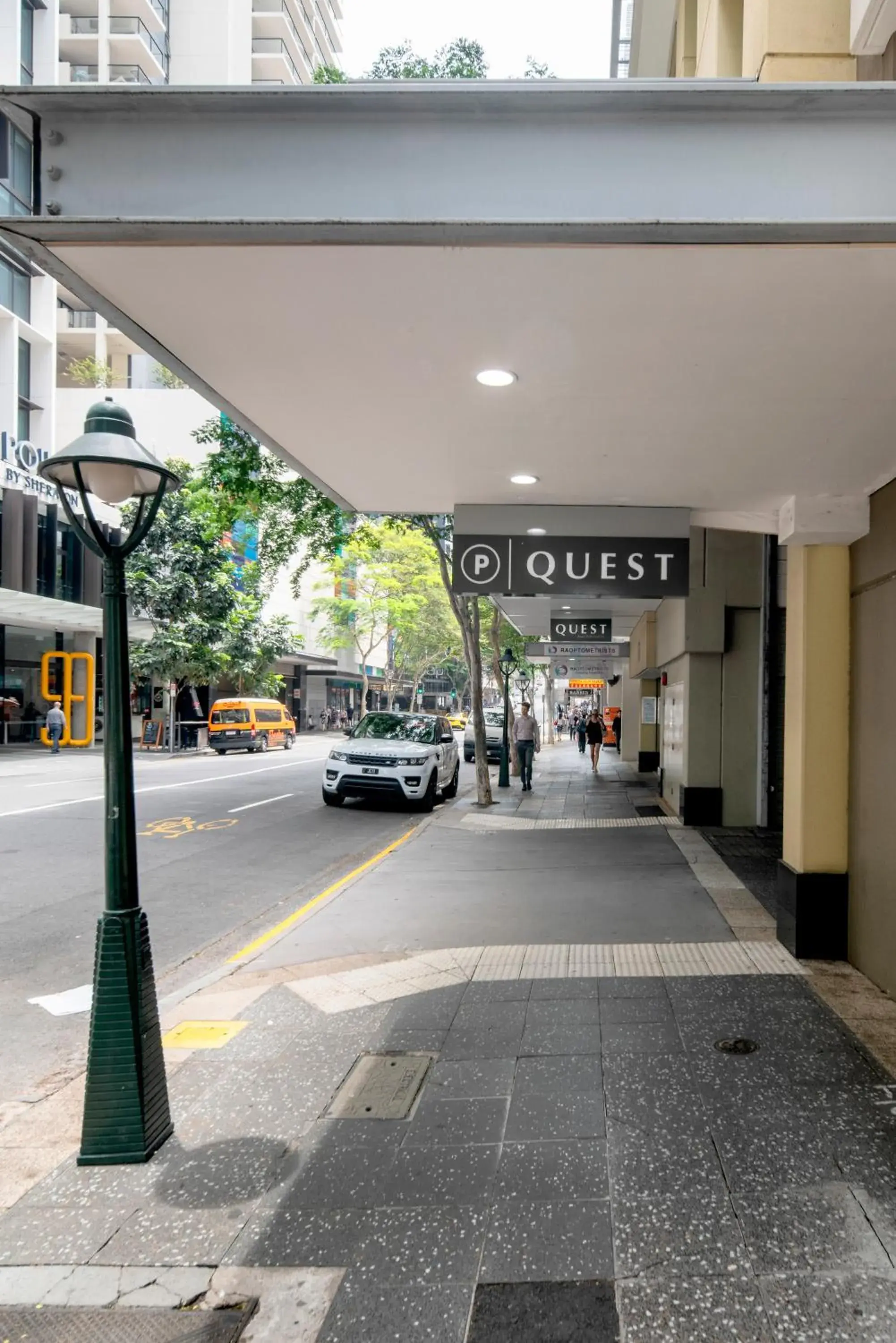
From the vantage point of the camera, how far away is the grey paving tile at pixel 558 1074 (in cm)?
439

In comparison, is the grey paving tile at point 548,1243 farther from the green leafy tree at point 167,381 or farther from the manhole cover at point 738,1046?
the green leafy tree at point 167,381

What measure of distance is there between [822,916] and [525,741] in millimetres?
13242

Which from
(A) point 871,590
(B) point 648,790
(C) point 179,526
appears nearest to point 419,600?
(C) point 179,526

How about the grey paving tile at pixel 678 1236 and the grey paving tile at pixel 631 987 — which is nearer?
the grey paving tile at pixel 678 1236

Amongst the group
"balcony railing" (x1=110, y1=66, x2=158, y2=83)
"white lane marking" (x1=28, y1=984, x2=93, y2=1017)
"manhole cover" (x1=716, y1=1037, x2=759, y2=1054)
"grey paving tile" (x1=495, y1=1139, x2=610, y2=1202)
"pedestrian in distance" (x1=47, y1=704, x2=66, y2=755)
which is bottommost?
"white lane marking" (x1=28, y1=984, x2=93, y2=1017)

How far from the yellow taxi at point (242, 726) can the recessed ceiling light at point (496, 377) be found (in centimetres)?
3056

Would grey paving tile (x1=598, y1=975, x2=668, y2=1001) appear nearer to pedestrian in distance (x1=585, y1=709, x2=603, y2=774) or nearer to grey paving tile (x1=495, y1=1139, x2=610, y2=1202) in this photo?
grey paving tile (x1=495, y1=1139, x2=610, y2=1202)

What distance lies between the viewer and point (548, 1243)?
315cm

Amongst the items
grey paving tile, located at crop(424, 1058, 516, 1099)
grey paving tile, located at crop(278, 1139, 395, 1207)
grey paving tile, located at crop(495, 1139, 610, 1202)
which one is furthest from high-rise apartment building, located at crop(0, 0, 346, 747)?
grey paving tile, located at crop(495, 1139, 610, 1202)

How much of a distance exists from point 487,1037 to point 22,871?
269 inches

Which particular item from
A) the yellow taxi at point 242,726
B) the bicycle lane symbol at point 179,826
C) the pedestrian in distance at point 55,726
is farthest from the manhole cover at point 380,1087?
the yellow taxi at point 242,726

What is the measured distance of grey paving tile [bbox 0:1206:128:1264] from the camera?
3197 mm

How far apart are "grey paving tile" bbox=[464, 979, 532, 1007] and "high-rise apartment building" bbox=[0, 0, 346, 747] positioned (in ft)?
73.0

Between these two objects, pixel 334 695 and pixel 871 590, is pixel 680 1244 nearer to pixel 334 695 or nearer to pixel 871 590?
pixel 871 590
